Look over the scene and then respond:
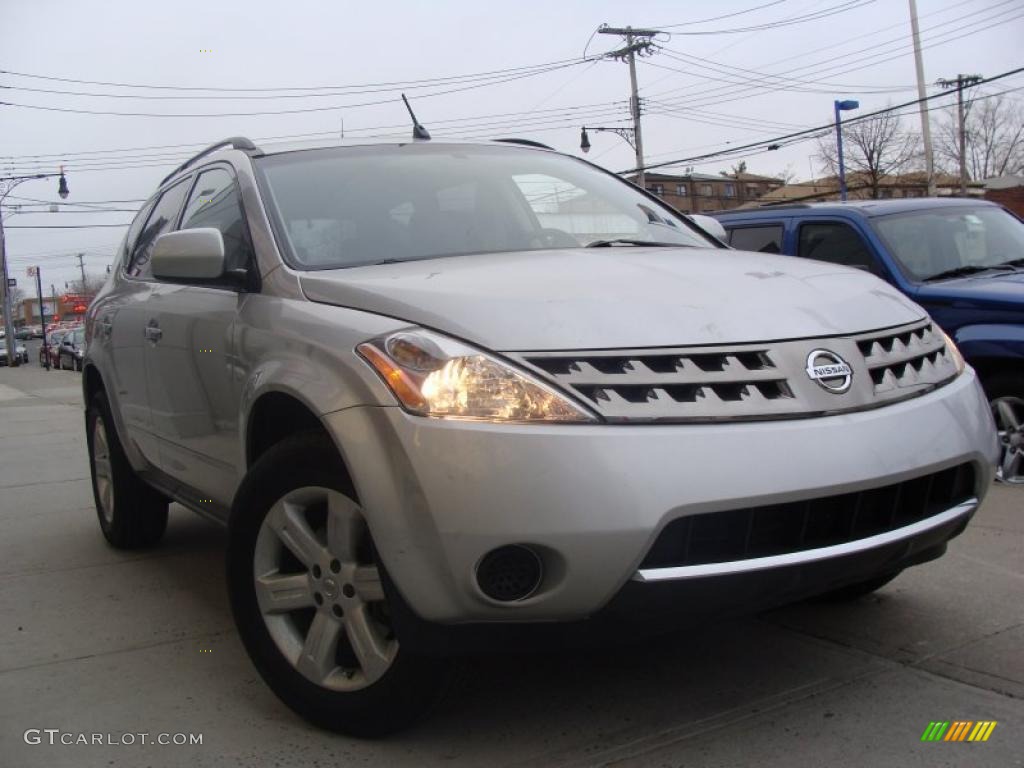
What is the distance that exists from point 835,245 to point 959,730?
4.57 meters

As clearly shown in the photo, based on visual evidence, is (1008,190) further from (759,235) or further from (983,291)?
(983,291)

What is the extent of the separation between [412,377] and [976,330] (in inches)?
173

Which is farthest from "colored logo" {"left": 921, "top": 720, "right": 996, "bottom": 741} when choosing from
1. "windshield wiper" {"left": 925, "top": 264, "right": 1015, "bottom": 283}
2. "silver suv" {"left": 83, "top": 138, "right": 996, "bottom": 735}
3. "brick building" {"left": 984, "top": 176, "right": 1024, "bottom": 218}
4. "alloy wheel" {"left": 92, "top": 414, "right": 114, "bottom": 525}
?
"brick building" {"left": 984, "top": 176, "right": 1024, "bottom": 218}

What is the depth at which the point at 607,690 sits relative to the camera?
3062 mm

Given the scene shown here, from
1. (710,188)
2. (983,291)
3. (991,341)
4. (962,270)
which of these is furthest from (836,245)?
(710,188)

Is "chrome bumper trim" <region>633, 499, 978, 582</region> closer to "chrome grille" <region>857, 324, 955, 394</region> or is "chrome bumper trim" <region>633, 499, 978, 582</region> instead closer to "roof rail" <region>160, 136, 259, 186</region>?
"chrome grille" <region>857, 324, 955, 394</region>

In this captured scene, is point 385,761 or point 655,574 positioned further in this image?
point 385,761

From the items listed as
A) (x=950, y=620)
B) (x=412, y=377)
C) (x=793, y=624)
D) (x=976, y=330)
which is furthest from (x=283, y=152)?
(x=976, y=330)

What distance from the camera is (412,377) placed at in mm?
2475

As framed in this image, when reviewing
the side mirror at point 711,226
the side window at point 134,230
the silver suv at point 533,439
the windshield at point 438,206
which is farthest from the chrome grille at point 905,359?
the side window at point 134,230

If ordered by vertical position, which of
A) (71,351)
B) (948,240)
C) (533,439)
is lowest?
(71,351)

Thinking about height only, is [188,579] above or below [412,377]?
below

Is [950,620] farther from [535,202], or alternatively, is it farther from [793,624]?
[535,202]

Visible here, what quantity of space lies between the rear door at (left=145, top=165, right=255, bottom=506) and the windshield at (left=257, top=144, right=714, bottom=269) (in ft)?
0.74
